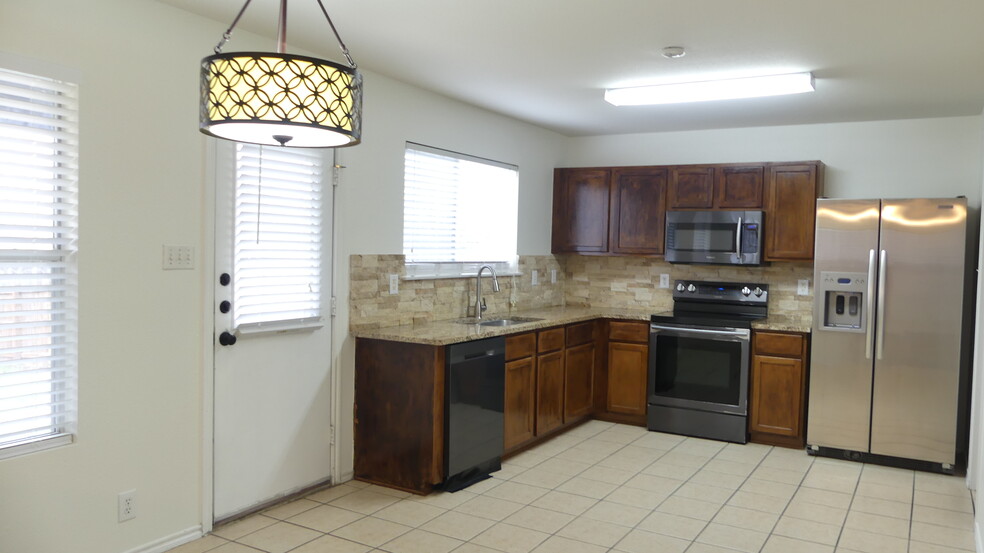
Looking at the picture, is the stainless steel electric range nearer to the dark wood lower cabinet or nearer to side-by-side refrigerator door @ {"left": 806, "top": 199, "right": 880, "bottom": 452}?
side-by-side refrigerator door @ {"left": 806, "top": 199, "right": 880, "bottom": 452}

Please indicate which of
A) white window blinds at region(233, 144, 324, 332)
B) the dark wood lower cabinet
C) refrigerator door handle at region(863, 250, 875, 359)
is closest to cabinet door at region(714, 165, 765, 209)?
refrigerator door handle at region(863, 250, 875, 359)

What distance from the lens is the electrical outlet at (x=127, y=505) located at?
3.05 meters

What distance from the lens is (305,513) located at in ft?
12.3

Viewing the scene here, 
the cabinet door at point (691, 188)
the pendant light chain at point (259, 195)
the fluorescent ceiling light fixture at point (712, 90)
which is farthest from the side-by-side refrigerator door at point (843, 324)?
the pendant light chain at point (259, 195)

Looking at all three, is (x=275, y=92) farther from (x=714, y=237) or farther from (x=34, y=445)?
(x=714, y=237)

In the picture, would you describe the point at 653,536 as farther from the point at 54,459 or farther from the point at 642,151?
the point at 642,151

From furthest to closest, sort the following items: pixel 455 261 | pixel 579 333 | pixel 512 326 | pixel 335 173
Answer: pixel 579 333 → pixel 455 261 → pixel 512 326 → pixel 335 173

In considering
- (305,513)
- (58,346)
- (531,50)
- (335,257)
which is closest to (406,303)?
(335,257)

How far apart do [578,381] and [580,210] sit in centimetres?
155

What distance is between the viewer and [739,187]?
563cm

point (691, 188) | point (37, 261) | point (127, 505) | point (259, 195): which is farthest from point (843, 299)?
point (37, 261)

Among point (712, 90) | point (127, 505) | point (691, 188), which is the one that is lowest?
point (127, 505)

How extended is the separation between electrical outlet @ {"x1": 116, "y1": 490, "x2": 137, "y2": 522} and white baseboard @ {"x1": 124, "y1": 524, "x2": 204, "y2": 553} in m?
0.16

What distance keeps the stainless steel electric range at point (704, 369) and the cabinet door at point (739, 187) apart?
2.20 ft
